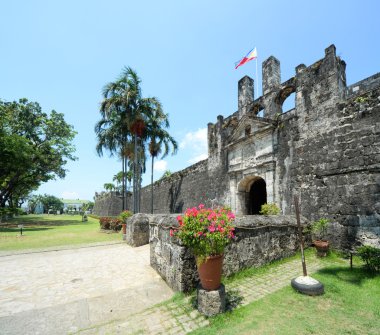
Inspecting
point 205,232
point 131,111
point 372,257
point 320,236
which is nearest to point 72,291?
point 205,232

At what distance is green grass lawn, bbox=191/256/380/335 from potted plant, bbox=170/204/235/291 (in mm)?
526

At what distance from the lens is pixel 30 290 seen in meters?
4.15

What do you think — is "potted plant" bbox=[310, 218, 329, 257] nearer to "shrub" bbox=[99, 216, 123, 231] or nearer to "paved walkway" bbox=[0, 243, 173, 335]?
"paved walkway" bbox=[0, 243, 173, 335]

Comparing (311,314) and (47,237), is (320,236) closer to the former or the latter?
(311,314)

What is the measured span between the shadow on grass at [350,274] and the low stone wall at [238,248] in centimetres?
108

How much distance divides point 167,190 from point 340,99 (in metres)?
14.2

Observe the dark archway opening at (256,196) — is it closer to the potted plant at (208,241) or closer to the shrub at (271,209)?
the shrub at (271,209)

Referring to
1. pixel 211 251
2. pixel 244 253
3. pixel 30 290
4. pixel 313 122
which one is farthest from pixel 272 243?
pixel 30 290

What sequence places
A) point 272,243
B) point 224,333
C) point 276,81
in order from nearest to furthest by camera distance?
point 224,333
point 272,243
point 276,81

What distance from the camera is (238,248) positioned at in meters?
4.54

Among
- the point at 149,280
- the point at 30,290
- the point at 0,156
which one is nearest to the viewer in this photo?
the point at 30,290

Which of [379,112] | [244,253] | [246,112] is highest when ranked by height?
[246,112]

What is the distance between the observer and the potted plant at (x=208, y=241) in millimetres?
3037

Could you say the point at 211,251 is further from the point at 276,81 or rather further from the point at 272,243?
the point at 276,81
